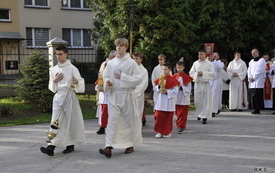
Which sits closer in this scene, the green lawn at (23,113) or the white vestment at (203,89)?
the white vestment at (203,89)

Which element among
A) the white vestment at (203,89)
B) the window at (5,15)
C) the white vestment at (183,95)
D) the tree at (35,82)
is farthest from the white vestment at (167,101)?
the window at (5,15)

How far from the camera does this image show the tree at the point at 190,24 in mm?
16906

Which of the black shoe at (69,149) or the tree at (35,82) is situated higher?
the tree at (35,82)

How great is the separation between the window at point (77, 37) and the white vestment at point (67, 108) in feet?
78.2

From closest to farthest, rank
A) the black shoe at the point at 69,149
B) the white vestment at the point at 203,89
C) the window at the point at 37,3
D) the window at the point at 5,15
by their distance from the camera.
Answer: the black shoe at the point at 69,149, the white vestment at the point at 203,89, the window at the point at 5,15, the window at the point at 37,3

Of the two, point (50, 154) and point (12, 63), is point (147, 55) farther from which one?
point (50, 154)

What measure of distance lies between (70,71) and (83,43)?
24346mm

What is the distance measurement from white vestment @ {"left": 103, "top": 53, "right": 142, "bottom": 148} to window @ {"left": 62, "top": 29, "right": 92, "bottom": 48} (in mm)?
24154

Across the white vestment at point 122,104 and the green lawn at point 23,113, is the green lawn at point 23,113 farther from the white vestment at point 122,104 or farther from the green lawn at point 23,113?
the white vestment at point 122,104

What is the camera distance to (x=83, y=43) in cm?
3147

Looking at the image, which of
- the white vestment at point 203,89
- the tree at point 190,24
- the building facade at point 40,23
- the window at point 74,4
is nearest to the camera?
the white vestment at point 203,89

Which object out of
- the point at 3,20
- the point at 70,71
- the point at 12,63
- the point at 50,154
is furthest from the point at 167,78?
the point at 3,20

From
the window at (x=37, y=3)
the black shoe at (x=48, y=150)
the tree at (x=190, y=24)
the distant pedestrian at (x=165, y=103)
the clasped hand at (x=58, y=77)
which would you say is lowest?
the black shoe at (x=48, y=150)

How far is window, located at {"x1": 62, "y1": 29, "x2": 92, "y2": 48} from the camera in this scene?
102 feet
